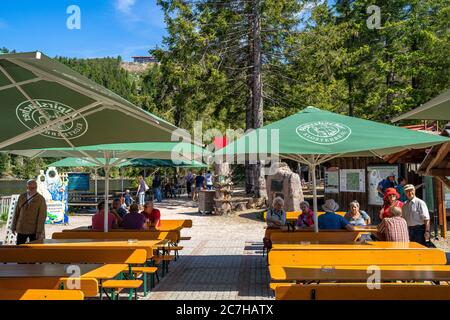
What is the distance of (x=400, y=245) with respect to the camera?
6.62m

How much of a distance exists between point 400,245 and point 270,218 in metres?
2.78

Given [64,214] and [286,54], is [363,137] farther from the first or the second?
[286,54]

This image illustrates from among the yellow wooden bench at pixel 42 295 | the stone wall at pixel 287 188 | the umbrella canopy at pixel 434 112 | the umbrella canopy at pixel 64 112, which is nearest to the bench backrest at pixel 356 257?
the umbrella canopy at pixel 64 112

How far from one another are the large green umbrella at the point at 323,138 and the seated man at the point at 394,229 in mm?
1231

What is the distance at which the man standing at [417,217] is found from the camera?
859cm

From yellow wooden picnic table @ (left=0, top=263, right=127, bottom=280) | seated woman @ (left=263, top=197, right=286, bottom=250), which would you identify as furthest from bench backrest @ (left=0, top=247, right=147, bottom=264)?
seated woman @ (left=263, top=197, right=286, bottom=250)

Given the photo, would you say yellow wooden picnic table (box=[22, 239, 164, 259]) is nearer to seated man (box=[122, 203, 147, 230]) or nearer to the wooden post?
seated man (box=[122, 203, 147, 230])

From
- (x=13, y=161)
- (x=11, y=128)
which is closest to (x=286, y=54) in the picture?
(x=11, y=128)

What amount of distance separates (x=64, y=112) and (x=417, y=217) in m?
6.55

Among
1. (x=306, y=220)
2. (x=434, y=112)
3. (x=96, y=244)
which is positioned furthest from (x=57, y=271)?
(x=306, y=220)

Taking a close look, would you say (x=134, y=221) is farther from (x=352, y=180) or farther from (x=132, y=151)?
(x=352, y=180)

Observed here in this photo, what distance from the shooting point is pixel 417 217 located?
866 cm

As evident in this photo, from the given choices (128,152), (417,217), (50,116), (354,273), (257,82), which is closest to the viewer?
(354,273)

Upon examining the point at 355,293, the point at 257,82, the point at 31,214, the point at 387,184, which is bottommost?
the point at 355,293
